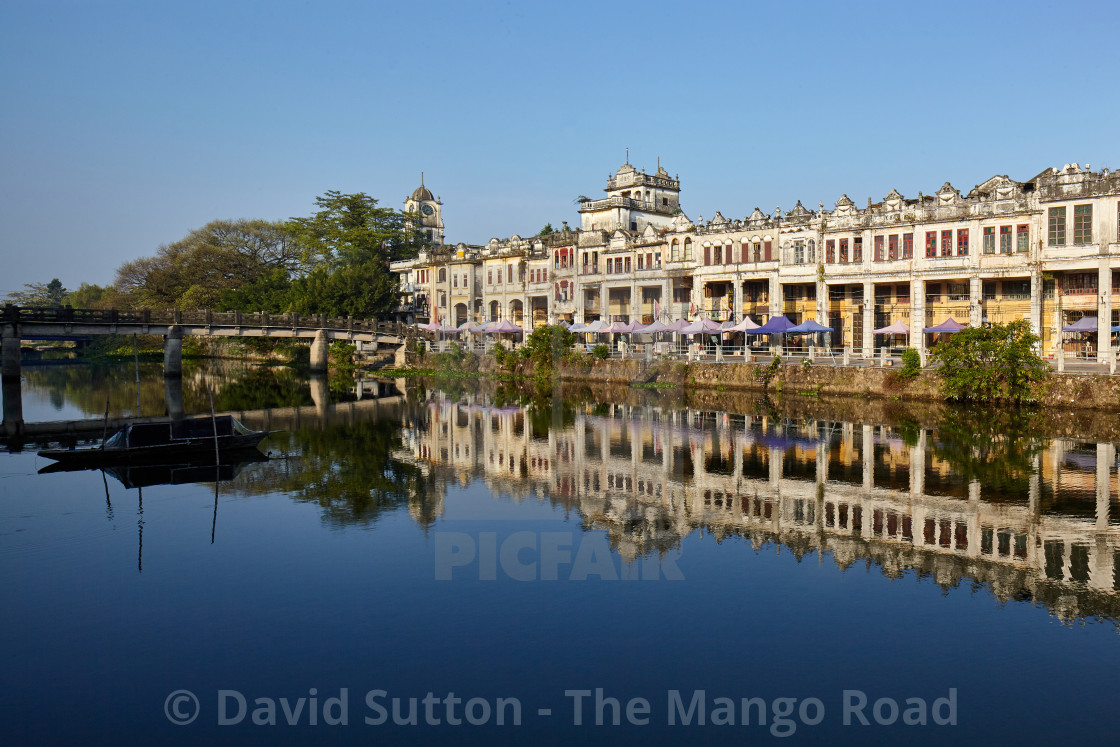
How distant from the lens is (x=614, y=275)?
227 feet

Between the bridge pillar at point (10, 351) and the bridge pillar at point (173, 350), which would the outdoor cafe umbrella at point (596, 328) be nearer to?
the bridge pillar at point (173, 350)

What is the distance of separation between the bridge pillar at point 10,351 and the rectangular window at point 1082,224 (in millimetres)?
63177

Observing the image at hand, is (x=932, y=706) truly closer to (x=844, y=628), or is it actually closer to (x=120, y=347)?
(x=844, y=628)

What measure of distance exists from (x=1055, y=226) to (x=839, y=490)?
98.3ft

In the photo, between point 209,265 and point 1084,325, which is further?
point 209,265

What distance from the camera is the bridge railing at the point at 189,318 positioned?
5366cm

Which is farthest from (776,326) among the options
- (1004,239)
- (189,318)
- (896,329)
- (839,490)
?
(189,318)

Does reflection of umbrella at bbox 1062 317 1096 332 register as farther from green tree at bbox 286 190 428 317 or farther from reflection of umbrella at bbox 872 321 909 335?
green tree at bbox 286 190 428 317

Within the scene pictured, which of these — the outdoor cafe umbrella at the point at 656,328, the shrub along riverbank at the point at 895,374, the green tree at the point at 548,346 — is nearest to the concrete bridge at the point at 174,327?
the shrub along riverbank at the point at 895,374

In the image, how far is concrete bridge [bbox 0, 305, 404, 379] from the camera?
53.7 metres

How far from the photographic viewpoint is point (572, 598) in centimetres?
1603

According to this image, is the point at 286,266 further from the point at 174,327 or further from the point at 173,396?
the point at 173,396

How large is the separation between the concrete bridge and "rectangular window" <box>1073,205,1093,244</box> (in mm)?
53050

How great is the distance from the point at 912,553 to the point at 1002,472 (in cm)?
1008
